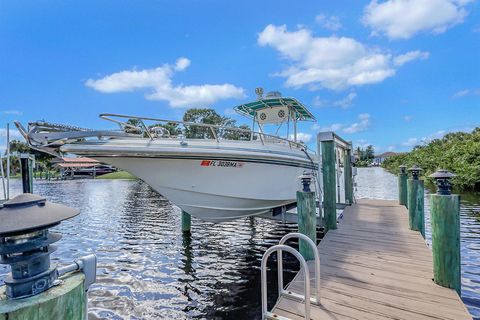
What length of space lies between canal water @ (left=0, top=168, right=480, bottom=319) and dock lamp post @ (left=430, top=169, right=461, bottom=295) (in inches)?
85.4

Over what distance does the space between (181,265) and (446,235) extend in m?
5.47

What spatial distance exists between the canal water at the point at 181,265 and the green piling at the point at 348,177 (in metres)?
2.46

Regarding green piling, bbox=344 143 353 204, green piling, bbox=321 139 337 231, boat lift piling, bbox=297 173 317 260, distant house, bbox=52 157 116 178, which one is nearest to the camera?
boat lift piling, bbox=297 173 317 260

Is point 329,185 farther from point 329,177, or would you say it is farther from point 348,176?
point 348,176

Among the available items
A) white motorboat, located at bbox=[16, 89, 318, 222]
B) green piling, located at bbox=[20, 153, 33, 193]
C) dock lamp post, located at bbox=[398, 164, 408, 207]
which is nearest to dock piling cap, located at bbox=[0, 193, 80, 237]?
white motorboat, located at bbox=[16, 89, 318, 222]

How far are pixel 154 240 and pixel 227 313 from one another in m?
4.93

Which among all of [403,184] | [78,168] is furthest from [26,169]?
[78,168]

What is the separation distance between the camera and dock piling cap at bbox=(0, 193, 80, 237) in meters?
1.15

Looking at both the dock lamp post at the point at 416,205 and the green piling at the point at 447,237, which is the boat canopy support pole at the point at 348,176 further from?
the green piling at the point at 447,237

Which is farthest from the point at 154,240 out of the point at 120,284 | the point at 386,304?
the point at 386,304

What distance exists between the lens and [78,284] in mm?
1346

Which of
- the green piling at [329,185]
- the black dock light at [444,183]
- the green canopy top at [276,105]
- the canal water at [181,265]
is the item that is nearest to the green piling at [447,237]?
the black dock light at [444,183]

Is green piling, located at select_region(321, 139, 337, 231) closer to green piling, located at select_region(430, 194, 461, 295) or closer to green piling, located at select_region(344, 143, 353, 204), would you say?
green piling, located at select_region(430, 194, 461, 295)

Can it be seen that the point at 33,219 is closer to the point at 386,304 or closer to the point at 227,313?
the point at 386,304
